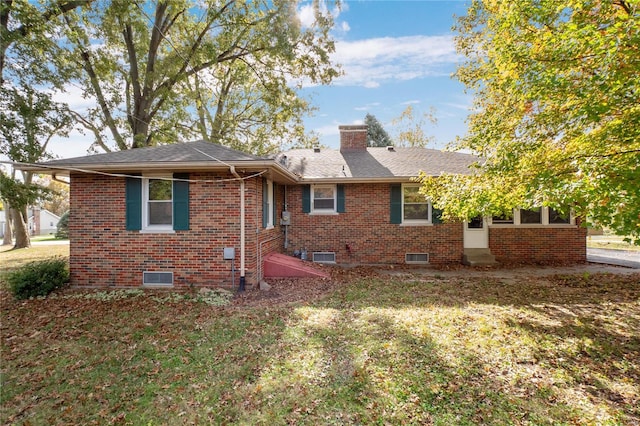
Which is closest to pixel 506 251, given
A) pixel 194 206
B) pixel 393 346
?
pixel 393 346

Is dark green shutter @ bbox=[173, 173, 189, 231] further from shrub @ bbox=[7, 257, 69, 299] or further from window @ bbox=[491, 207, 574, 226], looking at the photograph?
window @ bbox=[491, 207, 574, 226]

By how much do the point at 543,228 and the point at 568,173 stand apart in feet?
24.4

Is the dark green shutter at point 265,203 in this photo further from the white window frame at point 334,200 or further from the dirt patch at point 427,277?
the white window frame at point 334,200

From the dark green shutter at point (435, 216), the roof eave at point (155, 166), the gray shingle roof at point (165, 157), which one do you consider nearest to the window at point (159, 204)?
the roof eave at point (155, 166)

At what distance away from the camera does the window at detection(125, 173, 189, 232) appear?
7.29 m

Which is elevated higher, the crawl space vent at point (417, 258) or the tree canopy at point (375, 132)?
the tree canopy at point (375, 132)

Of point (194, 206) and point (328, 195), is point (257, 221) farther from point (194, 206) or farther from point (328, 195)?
point (328, 195)

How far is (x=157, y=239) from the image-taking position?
7.41 meters

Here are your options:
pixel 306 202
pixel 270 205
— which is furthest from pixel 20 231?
pixel 306 202

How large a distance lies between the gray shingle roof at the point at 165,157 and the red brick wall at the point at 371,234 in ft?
14.2

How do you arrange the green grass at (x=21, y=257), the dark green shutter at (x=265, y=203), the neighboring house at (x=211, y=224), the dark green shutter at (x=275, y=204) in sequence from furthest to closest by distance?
the green grass at (x=21, y=257), the dark green shutter at (x=275, y=204), the dark green shutter at (x=265, y=203), the neighboring house at (x=211, y=224)

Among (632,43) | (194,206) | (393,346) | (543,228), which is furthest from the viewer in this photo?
(543,228)

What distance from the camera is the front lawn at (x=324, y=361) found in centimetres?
296

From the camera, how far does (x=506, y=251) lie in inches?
421
